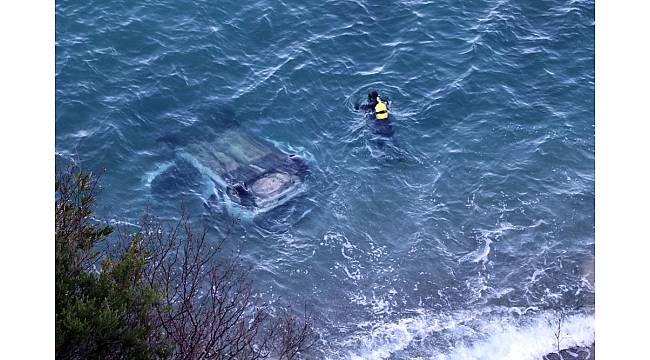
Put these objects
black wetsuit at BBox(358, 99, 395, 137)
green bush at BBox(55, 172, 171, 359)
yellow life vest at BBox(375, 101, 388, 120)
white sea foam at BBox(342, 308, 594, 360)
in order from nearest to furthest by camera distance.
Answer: green bush at BBox(55, 172, 171, 359) → white sea foam at BBox(342, 308, 594, 360) → yellow life vest at BBox(375, 101, 388, 120) → black wetsuit at BBox(358, 99, 395, 137)

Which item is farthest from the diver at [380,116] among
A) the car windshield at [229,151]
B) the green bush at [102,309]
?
the green bush at [102,309]

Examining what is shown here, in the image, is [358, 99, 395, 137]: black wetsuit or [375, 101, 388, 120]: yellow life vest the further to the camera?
[358, 99, 395, 137]: black wetsuit

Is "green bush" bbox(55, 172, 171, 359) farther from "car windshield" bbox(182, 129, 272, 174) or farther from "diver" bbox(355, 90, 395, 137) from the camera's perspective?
"diver" bbox(355, 90, 395, 137)

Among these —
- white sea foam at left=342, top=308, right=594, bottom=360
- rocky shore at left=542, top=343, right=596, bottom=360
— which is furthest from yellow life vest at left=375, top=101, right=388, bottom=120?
rocky shore at left=542, top=343, right=596, bottom=360

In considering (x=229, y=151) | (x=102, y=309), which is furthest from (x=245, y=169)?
(x=102, y=309)

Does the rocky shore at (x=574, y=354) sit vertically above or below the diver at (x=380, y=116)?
below

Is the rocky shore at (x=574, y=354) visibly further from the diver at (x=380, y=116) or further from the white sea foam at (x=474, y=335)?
the diver at (x=380, y=116)
